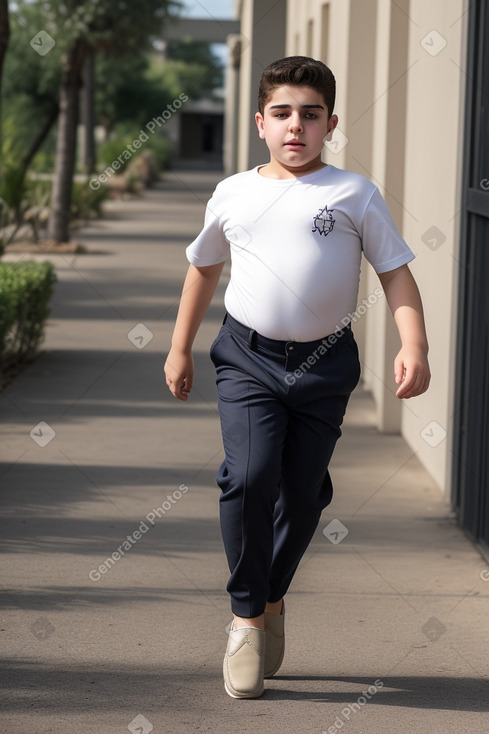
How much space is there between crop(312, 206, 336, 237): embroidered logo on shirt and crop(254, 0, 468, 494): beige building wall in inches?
93.0

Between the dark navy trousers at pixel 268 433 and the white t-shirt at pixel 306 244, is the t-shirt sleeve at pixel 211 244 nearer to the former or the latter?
the white t-shirt at pixel 306 244

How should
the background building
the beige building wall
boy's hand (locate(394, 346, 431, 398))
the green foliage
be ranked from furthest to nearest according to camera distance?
the green foliage < the beige building wall < the background building < boy's hand (locate(394, 346, 431, 398))

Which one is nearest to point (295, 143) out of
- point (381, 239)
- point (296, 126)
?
point (296, 126)

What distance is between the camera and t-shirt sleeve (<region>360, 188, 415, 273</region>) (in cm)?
351

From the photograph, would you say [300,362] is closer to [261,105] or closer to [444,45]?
[261,105]

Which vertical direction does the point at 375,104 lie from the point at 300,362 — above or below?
above

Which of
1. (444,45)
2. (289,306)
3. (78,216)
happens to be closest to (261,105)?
(289,306)

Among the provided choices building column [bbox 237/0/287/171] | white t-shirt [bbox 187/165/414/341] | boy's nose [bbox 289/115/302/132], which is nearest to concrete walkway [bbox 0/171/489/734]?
white t-shirt [bbox 187/165/414/341]

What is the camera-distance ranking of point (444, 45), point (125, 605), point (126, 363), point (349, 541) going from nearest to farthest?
point (125, 605), point (349, 541), point (444, 45), point (126, 363)

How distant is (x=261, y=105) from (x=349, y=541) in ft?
8.00

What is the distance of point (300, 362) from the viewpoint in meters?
3.56

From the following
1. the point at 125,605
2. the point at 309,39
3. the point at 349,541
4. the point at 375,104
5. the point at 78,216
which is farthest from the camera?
the point at 78,216

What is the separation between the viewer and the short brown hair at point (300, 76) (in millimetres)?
3498

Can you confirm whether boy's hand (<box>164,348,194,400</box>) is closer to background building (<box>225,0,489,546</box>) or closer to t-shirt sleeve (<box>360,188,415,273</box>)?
t-shirt sleeve (<box>360,188,415,273</box>)
